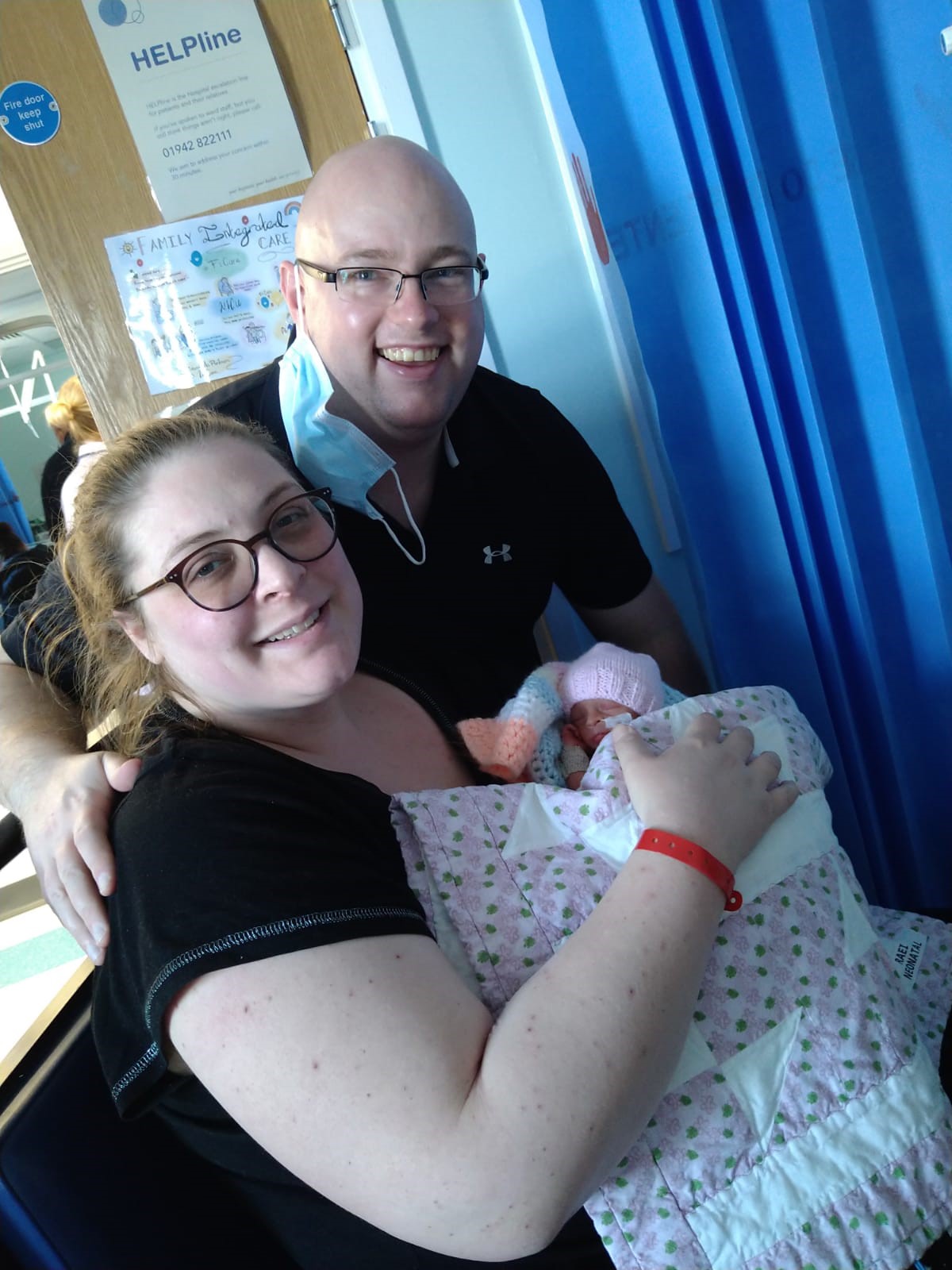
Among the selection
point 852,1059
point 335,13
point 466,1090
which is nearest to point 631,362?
point 335,13

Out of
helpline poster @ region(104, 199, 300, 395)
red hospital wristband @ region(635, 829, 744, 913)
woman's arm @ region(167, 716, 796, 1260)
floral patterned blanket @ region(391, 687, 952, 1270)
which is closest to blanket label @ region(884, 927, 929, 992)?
floral patterned blanket @ region(391, 687, 952, 1270)

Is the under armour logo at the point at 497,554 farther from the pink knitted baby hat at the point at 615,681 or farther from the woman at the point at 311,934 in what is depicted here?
the woman at the point at 311,934

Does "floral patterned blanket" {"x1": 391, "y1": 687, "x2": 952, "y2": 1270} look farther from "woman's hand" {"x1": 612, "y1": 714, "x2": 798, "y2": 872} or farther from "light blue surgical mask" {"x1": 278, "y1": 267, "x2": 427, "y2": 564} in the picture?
"light blue surgical mask" {"x1": 278, "y1": 267, "x2": 427, "y2": 564}

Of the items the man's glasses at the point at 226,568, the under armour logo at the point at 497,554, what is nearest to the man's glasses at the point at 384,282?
the under armour logo at the point at 497,554

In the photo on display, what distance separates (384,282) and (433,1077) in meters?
1.06

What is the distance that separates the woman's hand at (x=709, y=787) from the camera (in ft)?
2.84

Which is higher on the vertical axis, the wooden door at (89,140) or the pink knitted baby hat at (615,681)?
the wooden door at (89,140)

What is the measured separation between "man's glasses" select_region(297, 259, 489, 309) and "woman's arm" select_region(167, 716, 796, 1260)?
94 cm

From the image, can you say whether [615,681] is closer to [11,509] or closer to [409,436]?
[409,436]

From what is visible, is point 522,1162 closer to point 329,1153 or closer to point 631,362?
point 329,1153

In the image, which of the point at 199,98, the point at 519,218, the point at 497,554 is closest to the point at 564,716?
the point at 497,554

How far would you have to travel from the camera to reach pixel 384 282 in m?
1.30

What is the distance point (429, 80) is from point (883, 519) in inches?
46.2

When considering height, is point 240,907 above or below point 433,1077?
above
